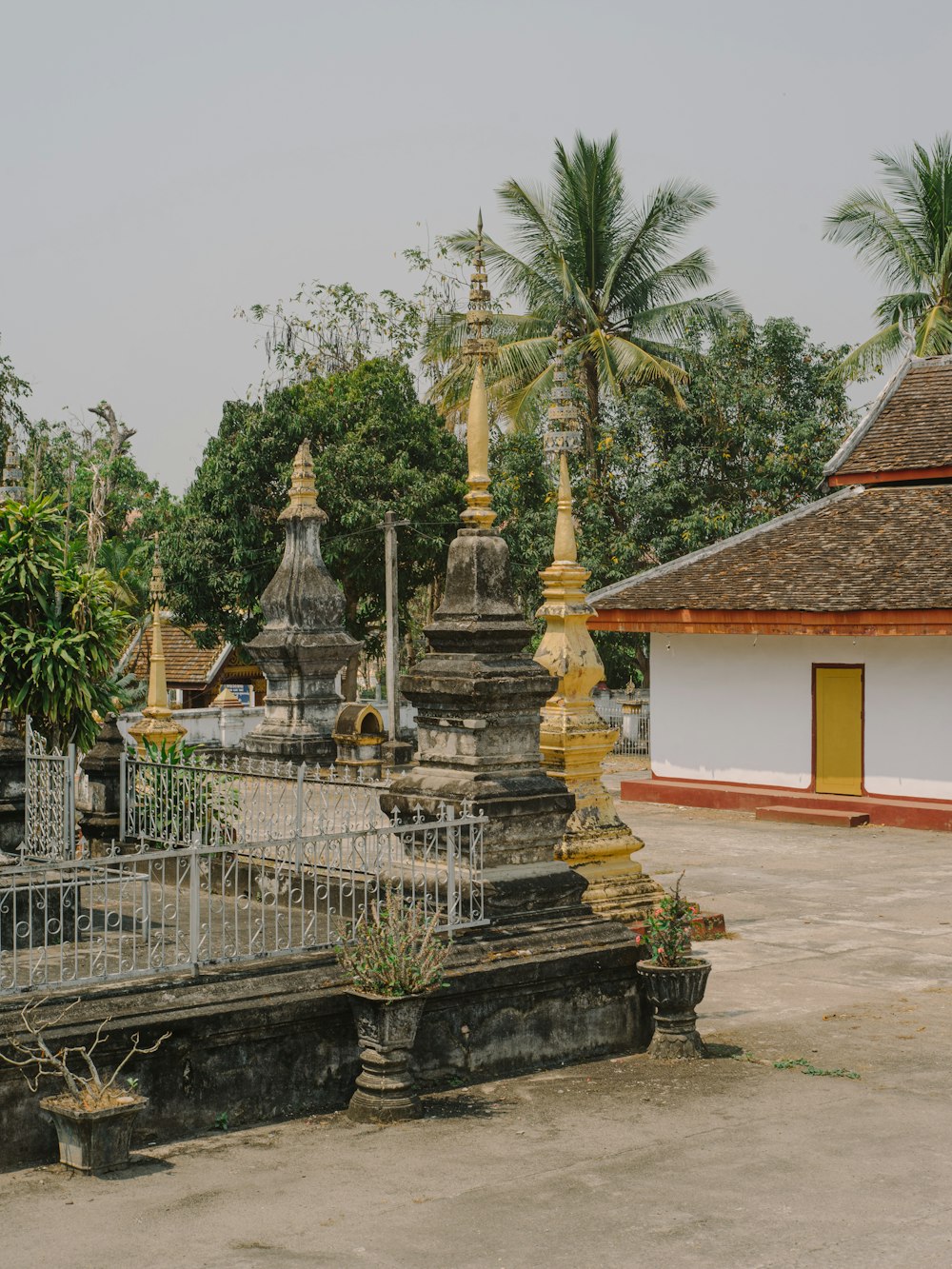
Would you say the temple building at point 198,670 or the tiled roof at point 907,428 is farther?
the temple building at point 198,670

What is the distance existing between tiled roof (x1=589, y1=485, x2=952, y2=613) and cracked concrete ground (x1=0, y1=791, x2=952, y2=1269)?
1237cm

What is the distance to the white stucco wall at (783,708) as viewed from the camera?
2345cm

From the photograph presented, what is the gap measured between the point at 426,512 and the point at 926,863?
55.6 feet

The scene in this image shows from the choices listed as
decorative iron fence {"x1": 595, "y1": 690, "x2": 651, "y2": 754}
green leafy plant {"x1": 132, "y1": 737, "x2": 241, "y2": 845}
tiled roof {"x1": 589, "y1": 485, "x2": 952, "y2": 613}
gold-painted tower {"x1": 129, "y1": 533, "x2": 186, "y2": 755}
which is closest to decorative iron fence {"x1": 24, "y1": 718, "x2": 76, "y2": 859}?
green leafy plant {"x1": 132, "y1": 737, "x2": 241, "y2": 845}

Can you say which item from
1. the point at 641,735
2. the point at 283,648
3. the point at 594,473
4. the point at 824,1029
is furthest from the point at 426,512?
the point at 824,1029

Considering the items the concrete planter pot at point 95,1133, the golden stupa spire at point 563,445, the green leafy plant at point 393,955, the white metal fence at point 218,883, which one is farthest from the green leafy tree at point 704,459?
the concrete planter pot at point 95,1133

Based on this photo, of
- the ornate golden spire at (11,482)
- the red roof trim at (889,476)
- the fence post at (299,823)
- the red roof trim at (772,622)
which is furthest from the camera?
the red roof trim at (889,476)

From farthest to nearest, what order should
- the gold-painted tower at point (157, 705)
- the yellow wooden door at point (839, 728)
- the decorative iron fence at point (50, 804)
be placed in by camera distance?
1. the yellow wooden door at point (839, 728)
2. the gold-painted tower at point (157, 705)
3. the decorative iron fence at point (50, 804)

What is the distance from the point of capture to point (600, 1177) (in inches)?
Result: 296

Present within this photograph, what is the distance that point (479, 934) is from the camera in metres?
9.48

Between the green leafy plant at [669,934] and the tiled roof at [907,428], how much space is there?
17541 mm

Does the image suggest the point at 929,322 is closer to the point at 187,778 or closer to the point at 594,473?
the point at 594,473

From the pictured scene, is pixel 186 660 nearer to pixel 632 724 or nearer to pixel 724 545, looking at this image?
pixel 632 724

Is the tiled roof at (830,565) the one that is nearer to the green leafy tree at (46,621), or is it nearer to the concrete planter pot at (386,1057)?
the green leafy tree at (46,621)
